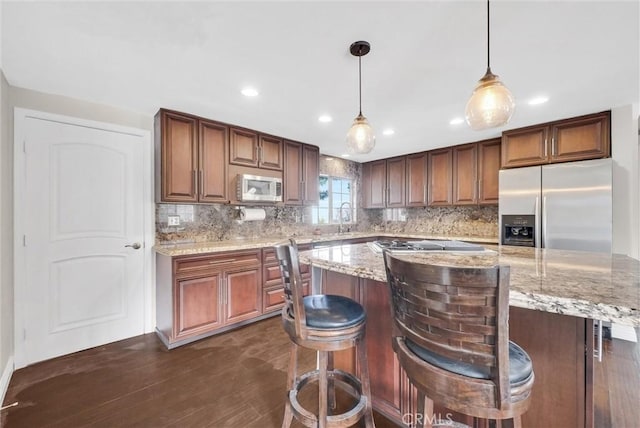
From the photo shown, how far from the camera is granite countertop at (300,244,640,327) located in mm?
761

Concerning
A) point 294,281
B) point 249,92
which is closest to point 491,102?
point 294,281

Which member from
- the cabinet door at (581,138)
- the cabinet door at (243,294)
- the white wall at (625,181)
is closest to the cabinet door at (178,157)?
the cabinet door at (243,294)

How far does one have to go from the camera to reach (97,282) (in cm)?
253

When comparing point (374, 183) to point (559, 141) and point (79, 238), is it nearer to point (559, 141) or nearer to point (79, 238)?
point (559, 141)

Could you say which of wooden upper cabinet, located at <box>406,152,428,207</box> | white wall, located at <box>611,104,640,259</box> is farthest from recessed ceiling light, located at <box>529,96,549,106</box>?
wooden upper cabinet, located at <box>406,152,428,207</box>

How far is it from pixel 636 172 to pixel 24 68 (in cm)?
557

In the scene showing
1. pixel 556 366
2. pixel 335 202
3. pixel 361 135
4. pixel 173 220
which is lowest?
pixel 556 366

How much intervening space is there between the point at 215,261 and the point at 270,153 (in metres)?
1.66

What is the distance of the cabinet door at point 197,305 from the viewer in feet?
8.18

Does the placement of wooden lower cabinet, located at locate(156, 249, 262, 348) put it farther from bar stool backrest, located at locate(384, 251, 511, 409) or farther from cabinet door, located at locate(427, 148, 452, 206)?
cabinet door, located at locate(427, 148, 452, 206)

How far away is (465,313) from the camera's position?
2.40ft

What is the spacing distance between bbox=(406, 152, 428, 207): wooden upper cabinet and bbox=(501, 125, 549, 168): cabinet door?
125cm

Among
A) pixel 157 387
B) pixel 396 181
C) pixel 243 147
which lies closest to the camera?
pixel 157 387

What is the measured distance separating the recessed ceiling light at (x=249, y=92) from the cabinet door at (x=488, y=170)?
3356 mm
